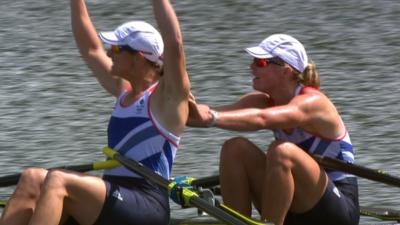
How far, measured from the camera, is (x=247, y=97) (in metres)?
6.28

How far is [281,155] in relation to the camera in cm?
567

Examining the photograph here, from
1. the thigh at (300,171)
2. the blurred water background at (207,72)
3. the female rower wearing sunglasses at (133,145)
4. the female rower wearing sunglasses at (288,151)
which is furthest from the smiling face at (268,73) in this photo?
the blurred water background at (207,72)

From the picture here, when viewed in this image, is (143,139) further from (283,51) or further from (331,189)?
(331,189)

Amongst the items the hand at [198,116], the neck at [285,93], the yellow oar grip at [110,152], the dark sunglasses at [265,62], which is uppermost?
the dark sunglasses at [265,62]

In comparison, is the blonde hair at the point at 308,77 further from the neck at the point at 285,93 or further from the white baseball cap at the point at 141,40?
the white baseball cap at the point at 141,40

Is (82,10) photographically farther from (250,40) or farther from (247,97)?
(250,40)

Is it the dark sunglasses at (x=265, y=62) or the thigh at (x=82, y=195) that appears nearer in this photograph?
the thigh at (x=82, y=195)

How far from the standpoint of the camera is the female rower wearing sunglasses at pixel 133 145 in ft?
17.7

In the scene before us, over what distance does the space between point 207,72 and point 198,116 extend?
5066 millimetres

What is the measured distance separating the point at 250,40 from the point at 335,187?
18.7ft

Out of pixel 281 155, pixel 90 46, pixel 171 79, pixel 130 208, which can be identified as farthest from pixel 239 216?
pixel 90 46

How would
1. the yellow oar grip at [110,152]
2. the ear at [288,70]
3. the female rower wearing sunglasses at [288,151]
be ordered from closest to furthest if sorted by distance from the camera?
the yellow oar grip at [110,152], the female rower wearing sunglasses at [288,151], the ear at [288,70]

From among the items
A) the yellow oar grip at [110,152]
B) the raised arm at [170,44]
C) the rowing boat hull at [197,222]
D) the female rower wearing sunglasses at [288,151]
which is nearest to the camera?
the raised arm at [170,44]

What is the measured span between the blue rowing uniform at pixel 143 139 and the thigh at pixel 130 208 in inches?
4.8
